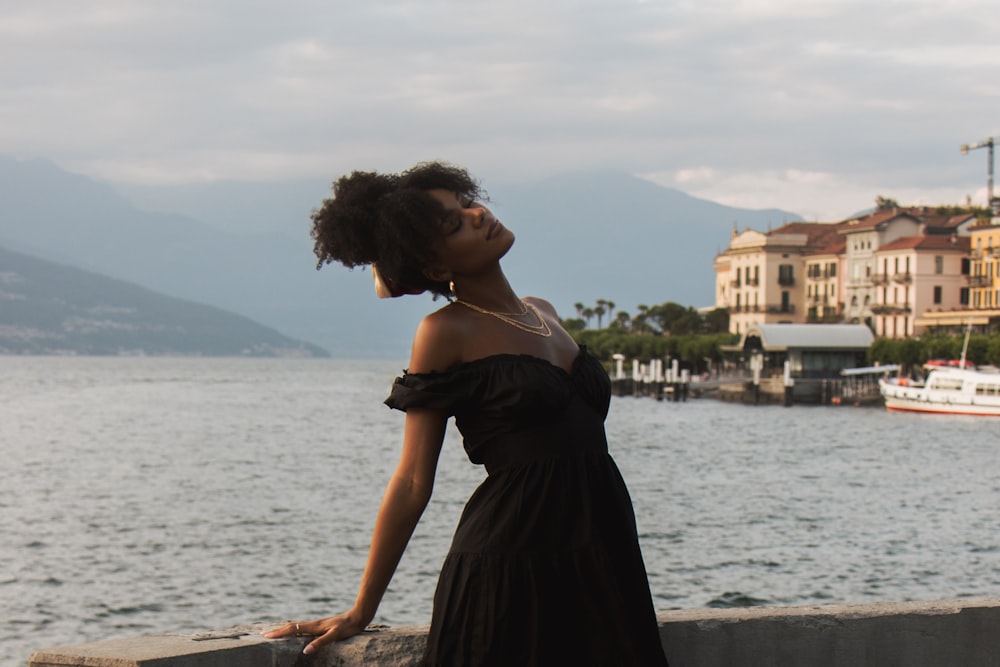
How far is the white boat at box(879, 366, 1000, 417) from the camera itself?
83562mm

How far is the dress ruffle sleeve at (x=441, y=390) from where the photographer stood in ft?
11.3

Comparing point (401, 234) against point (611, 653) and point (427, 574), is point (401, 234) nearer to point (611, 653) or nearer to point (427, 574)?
point (611, 653)

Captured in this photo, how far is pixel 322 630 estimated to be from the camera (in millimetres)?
3869

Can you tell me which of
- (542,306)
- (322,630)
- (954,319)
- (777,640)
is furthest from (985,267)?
(322,630)

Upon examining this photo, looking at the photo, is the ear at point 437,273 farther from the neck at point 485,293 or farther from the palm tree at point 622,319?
the palm tree at point 622,319

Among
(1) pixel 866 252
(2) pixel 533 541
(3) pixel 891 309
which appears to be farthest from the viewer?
(1) pixel 866 252

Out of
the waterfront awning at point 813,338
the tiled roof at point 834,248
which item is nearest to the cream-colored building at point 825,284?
the tiled roof at point 834,248

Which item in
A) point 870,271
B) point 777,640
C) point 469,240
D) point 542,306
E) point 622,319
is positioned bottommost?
point 777,640

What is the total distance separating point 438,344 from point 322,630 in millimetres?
934

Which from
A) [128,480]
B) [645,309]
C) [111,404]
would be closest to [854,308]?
[645,309]

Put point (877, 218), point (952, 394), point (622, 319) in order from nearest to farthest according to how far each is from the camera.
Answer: point (952, 394), point (877, 218), point (622, 319)

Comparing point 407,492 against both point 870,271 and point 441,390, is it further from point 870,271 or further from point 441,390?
point 870,271

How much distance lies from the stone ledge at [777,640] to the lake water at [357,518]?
15874 mm

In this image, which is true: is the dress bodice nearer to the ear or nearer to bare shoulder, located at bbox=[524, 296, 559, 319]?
the ear
